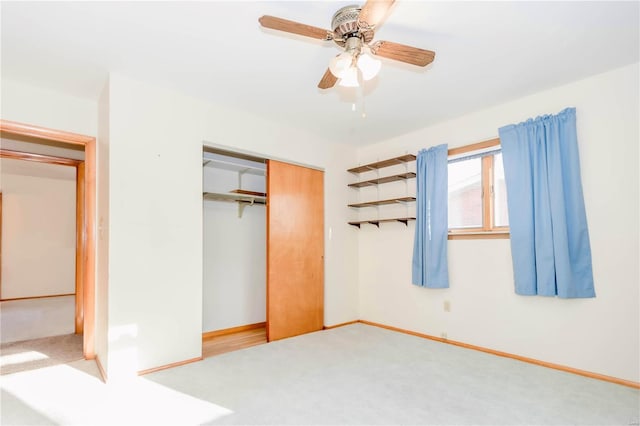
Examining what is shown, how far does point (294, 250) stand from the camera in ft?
13.2

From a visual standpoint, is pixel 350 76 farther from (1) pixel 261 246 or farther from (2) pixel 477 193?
(1) pixel 261 246

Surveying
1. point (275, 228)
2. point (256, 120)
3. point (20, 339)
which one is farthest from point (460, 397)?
point (20, 339)

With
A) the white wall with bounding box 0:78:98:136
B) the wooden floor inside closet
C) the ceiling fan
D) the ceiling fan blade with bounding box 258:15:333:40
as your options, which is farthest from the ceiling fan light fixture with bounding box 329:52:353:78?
the wooden floor inside closet

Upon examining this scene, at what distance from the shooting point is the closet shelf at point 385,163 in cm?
398

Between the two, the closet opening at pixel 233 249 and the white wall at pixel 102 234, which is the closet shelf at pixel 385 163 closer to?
the closet opening at pixel 233 249

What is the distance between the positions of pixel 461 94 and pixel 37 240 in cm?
790

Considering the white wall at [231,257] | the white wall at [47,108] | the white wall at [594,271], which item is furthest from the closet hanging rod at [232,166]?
the white wall at [594,271]

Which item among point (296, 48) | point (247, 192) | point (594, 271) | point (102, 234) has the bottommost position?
point (594, 271)

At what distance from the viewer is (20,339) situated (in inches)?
150

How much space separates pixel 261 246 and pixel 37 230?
521 cm

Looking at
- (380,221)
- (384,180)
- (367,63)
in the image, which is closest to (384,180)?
(384,180)

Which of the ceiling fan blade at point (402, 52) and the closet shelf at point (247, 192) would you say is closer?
the ceiling fan blade at point (402, 52)

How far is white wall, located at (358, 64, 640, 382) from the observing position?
2.60 m

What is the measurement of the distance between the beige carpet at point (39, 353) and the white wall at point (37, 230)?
3555 mm
